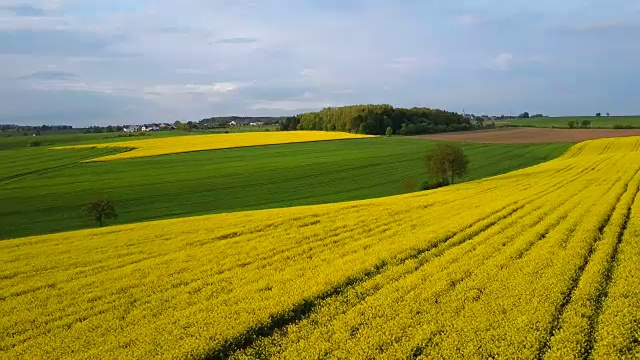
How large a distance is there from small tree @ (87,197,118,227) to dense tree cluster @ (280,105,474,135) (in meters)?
93.3

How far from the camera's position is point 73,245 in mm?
18953

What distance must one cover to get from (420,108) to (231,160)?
9346 centimetres

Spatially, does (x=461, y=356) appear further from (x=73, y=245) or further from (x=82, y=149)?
(x=82, y=149)

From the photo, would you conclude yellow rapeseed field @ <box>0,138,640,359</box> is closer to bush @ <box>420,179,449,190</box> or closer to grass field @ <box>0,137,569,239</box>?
grass field @ <box>0,137,569,239</box>

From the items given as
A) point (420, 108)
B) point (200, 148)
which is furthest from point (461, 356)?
point (420, 108)

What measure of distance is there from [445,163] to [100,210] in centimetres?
3268

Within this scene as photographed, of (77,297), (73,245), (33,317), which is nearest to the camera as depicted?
(33,317)

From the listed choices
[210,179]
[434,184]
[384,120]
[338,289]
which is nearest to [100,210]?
[210,179]

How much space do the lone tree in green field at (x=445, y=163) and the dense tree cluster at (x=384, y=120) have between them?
244 feet

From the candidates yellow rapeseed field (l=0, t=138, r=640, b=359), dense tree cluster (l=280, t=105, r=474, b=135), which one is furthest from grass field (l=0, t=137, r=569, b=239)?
dense tree cluster (l=280, t=105, r=474, b=135)

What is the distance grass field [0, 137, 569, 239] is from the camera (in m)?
47.8

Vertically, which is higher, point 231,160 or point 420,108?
point 420,108

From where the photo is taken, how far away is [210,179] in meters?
63.2

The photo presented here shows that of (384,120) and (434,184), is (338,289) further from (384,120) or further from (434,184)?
(384,120)
